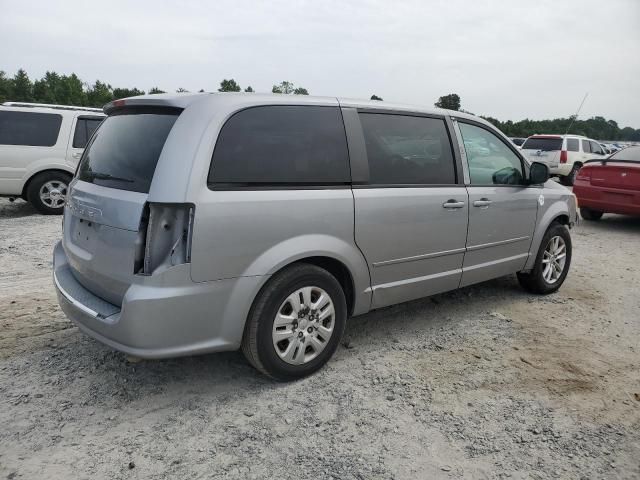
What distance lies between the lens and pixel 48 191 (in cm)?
873

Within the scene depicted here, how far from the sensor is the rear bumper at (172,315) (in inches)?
104

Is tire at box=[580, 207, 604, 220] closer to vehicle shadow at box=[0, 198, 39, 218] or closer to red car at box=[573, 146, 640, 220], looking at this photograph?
red car at box=[573, 146, 640, 220]

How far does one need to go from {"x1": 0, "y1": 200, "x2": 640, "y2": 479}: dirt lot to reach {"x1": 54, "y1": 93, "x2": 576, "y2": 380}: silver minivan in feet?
1.24

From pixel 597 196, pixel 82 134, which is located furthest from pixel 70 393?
pixel 597 196

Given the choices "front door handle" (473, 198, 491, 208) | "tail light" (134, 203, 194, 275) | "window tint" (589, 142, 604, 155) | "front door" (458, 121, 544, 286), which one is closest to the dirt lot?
"front door" (458, 121, 544, 286)

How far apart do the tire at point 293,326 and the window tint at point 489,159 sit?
172 cm

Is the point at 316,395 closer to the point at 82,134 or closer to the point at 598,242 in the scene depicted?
the point at 598,242

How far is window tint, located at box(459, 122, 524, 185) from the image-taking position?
4258 mm

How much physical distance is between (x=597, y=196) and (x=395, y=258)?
23.0 feet

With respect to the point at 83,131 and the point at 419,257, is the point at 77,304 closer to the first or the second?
the point at 419,257

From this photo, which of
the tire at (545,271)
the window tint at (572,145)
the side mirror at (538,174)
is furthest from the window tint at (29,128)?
the window tint at (572,145)

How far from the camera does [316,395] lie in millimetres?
3143

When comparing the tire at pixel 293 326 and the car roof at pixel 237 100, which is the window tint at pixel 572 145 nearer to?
the car roof at pixel 237 100

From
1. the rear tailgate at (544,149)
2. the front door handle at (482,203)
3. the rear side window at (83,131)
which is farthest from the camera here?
the rear tailgate at (544,149)
